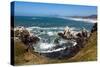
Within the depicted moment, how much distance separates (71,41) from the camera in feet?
7.66

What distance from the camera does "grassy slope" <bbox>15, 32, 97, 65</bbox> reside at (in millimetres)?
2100

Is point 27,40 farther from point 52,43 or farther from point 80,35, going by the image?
point 80,35

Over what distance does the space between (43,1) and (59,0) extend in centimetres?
20

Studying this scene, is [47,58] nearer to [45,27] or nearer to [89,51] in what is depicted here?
[45,27]

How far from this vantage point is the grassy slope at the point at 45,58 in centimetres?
210

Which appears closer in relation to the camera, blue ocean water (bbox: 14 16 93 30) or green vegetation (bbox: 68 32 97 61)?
blue ocean water (bbox: 14 16 93 30)

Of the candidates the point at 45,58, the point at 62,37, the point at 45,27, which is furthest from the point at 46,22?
→ the point at 45,58

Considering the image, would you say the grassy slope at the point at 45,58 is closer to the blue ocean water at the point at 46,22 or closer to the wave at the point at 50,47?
the wave at the point at 50,47

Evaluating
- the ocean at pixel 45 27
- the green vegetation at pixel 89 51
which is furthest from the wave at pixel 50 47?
the green vegetation at pixel 89 51

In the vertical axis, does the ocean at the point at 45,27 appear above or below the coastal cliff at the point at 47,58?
above

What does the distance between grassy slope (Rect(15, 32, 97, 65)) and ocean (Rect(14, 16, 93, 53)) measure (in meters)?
0.10

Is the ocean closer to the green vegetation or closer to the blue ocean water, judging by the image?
the blue ocean water

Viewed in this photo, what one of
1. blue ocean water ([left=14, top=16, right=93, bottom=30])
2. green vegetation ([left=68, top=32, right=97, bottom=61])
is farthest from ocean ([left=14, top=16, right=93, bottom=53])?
green vegetation ([left=68, top=32, right=97, bottom=61])

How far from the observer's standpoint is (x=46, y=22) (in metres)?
2.24
